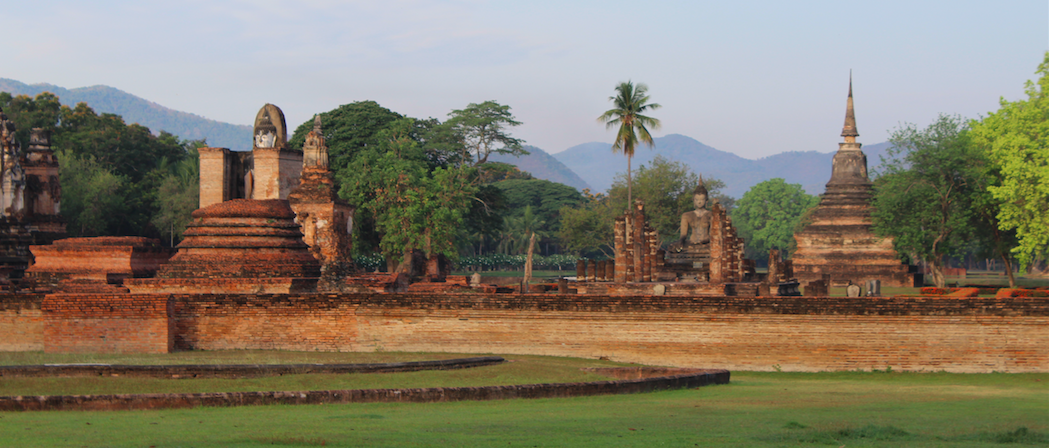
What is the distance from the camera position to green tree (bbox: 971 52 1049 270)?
35531 millimetres

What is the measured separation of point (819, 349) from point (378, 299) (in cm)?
814

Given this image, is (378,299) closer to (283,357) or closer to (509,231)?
(283,357)

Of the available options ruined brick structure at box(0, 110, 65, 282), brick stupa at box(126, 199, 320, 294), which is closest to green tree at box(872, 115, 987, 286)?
brick stupa at box(126, 199, 320, 294)

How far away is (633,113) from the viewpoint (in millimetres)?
44781

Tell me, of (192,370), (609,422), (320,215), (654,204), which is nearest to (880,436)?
(609,422)

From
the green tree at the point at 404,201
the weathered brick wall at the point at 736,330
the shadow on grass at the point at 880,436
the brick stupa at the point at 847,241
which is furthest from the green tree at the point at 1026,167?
the shadow on grass at the point at 880,436

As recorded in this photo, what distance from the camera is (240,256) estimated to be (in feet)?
73.3

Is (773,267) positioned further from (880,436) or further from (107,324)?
(880,436)

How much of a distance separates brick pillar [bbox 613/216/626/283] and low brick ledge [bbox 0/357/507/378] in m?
13.5

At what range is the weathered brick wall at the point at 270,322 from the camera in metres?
19.5

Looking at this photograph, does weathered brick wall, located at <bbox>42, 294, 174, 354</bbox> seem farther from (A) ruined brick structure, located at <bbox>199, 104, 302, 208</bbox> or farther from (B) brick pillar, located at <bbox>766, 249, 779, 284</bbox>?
(B) brick pillar, located at <bbox>766, 249, 779, 284</bbox>

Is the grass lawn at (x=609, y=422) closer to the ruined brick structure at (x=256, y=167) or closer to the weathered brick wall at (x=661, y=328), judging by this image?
the weathered brick wall at (x=661, y=328)

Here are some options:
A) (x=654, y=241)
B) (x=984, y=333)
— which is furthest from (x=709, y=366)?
(x=654, y=241)

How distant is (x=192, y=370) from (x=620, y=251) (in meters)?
16.4
